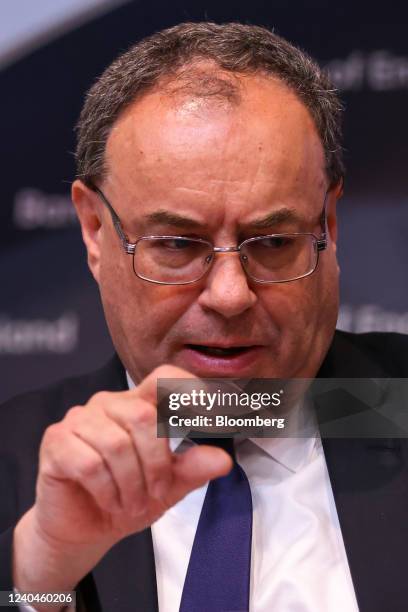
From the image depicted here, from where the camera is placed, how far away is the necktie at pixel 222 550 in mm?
1247

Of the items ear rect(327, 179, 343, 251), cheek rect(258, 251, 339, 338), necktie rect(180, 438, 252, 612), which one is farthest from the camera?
ear rect(327, 179, 343, 251)

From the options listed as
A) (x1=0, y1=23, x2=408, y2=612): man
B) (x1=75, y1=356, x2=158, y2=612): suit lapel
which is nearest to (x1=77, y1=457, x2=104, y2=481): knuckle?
(x1=0, y1=23, x2=408, y2=612): man

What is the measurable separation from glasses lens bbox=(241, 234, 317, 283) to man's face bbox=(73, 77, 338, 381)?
0.6 inches

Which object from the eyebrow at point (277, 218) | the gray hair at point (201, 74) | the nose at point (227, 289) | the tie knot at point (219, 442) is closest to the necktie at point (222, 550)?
the tie knot at point (219, 442)

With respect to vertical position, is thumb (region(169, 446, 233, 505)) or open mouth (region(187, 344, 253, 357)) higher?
open mouth (region(187, 344, 253, 357))

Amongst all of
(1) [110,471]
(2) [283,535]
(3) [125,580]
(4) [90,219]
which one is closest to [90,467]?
(1) [110,471]

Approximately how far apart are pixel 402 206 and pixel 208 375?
85cm

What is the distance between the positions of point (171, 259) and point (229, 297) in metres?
0.14

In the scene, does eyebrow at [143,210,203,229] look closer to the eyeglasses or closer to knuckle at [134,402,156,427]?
the eyeglasses

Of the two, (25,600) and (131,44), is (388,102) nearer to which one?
(131,44)

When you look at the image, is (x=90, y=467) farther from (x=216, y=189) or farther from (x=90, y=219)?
(x=90, y=219)

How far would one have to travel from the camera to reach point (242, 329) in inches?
51.7

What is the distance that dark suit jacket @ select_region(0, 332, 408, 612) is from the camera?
1.27m

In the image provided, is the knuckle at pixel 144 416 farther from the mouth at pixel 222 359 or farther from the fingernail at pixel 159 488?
the mouth at pixel 222 359
